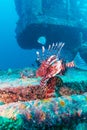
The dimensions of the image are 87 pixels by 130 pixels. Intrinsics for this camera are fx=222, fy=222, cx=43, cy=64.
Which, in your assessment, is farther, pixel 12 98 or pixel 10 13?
pixel 10 13

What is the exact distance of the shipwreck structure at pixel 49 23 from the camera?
1371cm

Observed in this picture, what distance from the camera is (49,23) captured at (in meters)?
13.6

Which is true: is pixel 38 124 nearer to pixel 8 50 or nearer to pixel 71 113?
pixel 71 113

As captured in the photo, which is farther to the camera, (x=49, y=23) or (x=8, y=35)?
(x=8, y=35)

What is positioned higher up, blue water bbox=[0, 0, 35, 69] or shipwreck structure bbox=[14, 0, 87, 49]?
blue water bbox=[0, 0, 35, 69]

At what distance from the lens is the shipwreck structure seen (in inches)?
540

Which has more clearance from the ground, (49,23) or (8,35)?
(8,35)

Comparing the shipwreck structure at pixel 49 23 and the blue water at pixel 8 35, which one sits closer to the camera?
the shipwreck structure at pixel 49 23

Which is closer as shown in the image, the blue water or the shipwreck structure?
the shipwreck structure

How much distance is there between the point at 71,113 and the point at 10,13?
150m

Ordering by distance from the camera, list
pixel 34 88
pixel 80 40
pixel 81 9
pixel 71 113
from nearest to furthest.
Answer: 1. pixel 71 113
2. pixel 34 88
3. pixel 80 40
4. pixel 81 9

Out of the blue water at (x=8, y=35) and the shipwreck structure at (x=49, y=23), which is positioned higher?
the blue water at (x=8, y=35)

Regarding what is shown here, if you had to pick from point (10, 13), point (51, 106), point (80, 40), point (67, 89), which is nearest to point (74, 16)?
point (80, 40)

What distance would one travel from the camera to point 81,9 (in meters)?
19.2
